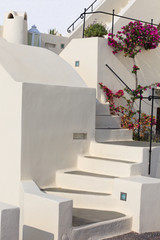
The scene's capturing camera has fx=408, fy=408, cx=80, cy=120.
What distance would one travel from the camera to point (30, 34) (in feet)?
44.9

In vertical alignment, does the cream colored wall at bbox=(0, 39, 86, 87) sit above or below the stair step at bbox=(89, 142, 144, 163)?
above

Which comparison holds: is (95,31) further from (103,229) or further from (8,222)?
(8,222)

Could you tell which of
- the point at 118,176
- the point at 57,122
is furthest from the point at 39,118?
the point at 118,176

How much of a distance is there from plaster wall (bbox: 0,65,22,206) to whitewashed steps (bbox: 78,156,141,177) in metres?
1.65

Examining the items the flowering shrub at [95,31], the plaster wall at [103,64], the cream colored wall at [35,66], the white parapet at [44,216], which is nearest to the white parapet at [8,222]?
the white parapet at [44,216]

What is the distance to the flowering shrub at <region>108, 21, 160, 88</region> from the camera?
12.0 meters

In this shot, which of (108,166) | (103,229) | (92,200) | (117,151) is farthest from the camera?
(117,151)

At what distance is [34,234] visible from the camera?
23.4 ft

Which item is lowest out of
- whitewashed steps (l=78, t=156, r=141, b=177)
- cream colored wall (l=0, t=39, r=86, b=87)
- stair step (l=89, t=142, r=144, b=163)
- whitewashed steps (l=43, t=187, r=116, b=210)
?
whitewashed steps (l=43, t=187, r=116, b=210)

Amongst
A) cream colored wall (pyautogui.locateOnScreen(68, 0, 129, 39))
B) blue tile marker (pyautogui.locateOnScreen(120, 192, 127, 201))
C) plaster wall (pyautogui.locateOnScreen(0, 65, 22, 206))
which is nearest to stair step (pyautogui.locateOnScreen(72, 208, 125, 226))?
blue tile marker (pyautogui.locateOnScreen(120, 192, 127, 201))

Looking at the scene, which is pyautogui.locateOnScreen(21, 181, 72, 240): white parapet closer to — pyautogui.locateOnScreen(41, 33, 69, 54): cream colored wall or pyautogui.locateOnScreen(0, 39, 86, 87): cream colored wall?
pyautogui.locateOnScreen(0, 39, 86, 87): cream colored wall

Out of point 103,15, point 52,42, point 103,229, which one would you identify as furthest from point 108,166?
point 103,15

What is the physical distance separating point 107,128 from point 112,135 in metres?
0.55

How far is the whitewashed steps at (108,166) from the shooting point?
328 inches
